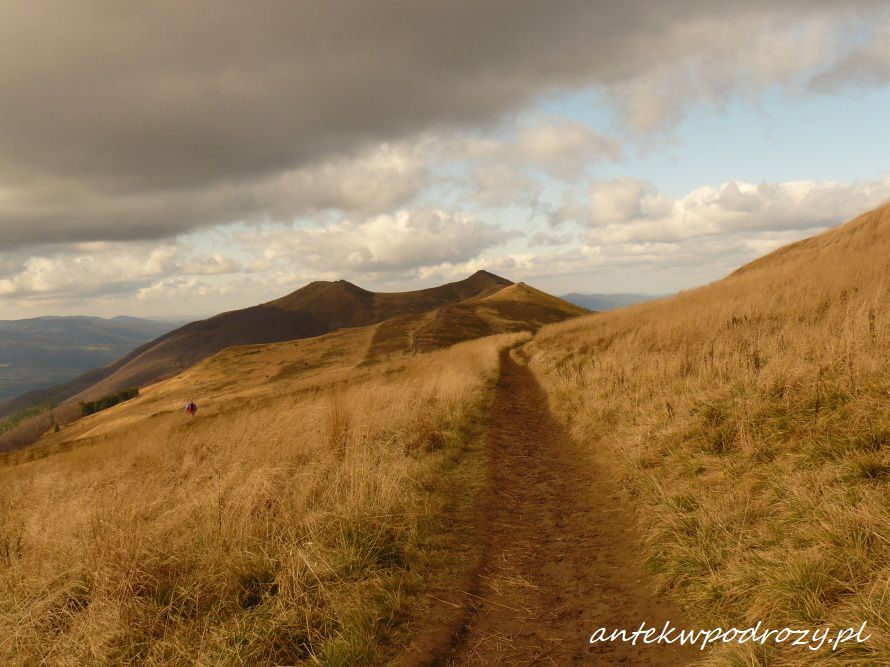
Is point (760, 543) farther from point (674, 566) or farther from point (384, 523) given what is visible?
point (384, 523)

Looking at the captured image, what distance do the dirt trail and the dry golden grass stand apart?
0.39 m

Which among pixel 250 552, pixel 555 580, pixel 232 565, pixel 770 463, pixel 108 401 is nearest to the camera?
pixel 232 565

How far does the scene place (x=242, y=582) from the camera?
194 inches

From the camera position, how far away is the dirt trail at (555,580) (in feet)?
13.6

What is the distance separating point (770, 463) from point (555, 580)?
3017mm

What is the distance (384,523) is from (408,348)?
188 ft

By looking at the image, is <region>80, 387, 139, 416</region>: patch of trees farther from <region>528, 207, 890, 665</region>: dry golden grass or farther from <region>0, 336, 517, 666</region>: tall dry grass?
<region>528, 207, 890, 665</region>: dry golden grass

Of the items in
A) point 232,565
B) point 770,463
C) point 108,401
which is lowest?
point 108,401

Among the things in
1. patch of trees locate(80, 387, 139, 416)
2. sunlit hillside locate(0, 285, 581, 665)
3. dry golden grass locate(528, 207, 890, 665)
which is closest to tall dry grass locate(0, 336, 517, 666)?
sunlit hillside locate(0, 285, 581, 665)

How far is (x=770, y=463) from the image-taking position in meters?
5.73

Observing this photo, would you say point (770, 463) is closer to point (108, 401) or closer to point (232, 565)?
point (232, 565)

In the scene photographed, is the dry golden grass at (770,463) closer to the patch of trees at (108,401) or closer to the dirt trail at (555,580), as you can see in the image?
the dirt trail at (555,580)

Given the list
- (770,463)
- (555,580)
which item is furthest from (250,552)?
(770,463)

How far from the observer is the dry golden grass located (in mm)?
3588
